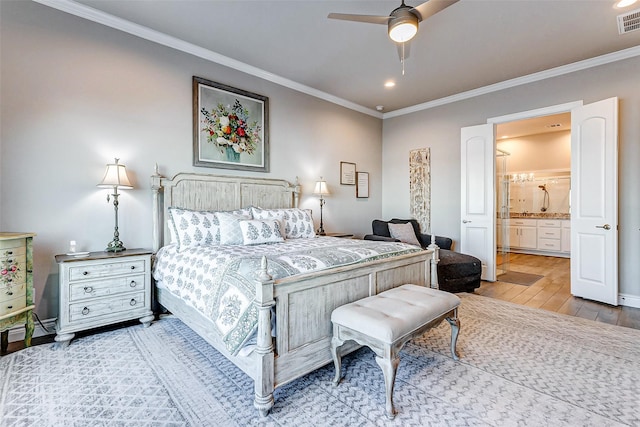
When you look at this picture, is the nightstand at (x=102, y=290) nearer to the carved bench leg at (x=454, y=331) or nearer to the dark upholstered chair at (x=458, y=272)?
the carved bench leg at (x=454, y=331)

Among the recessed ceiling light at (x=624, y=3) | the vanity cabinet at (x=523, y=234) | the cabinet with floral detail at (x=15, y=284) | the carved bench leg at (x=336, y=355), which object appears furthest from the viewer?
the vanity cabinet at (x=523, y=234)

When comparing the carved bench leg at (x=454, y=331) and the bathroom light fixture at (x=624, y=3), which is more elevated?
the bathroom light fixture at (x=624, y=3)

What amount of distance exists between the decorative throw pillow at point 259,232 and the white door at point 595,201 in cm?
373

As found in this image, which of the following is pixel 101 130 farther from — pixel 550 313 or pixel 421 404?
pixel 550 313

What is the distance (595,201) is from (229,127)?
15.0 ft

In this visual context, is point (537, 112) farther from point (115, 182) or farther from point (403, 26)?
point (115, 182)

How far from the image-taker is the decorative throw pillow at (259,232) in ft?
9.75

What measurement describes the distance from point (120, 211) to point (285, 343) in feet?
7.80

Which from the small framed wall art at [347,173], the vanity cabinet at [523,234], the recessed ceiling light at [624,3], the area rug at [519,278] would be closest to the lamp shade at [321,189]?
the small framed wall art at [347,173]

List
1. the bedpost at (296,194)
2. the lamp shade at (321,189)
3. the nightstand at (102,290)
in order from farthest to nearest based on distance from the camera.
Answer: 1. the lamp shade at (321,189)
2. the bedpost at (296,194)
3. the nightstand at (102,290)

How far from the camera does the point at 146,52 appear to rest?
317cm

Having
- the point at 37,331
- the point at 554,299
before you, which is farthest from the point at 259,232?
the point at 554,299

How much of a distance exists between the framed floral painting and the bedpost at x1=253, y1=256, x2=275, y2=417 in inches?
96.3

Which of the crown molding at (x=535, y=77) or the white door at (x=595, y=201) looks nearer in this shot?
the white door at (x=595, y=201)
